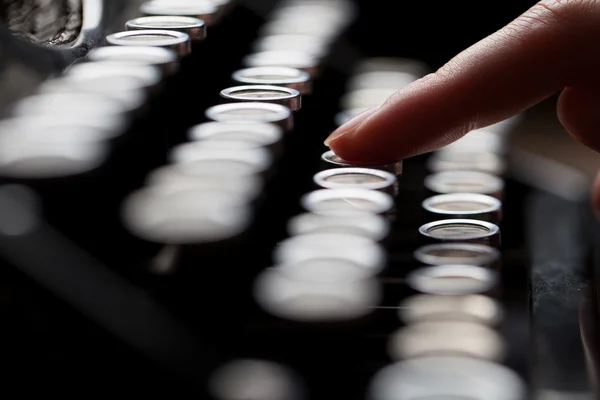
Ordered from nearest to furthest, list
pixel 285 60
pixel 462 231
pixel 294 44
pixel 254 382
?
pixel 254 382, pixel 462 231, pixel 285 60, pixel 294 44

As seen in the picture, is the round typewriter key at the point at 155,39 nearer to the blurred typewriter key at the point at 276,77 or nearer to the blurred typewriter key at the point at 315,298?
the blurred typewriter key at the point at 276,77

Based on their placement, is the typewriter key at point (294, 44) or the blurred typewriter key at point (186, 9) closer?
the blurred typewriter key at point (186, 9)

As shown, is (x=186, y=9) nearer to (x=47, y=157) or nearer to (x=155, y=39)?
(x=155, y=39)

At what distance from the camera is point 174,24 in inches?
51.9

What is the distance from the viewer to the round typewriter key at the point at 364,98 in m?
1.51

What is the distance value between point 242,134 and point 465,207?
251mm

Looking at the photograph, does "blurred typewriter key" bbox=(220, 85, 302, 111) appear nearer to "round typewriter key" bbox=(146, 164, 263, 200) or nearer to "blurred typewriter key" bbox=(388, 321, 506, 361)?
"round typewriter key" bbox=(146, 164, 263, 200)

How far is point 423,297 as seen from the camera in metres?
0.92

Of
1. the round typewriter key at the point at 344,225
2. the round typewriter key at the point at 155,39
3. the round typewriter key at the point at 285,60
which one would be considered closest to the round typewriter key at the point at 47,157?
the round typewriter key at the point at 344,225

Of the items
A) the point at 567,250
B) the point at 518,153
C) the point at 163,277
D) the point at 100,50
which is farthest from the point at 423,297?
the point at 518,153

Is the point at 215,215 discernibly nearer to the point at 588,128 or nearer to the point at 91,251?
the point at 91,251

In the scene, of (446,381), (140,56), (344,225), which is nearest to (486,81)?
(344,225)

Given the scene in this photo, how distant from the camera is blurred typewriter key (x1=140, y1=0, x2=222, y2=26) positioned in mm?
1371

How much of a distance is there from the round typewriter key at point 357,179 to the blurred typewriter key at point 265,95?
117 mm
